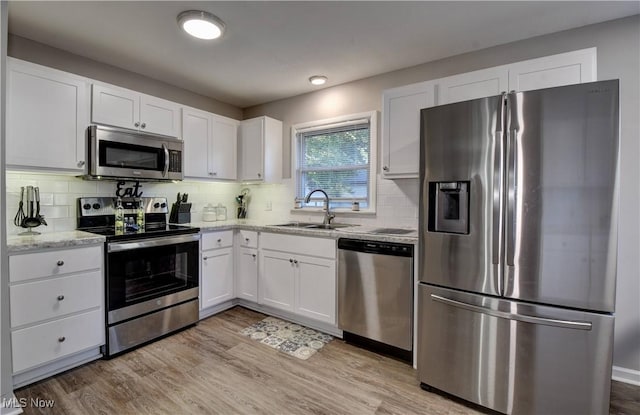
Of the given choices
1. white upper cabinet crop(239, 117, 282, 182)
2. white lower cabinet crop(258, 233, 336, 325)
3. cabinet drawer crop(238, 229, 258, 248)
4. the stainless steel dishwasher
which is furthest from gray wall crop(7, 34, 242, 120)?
the stainless steel dishwasher

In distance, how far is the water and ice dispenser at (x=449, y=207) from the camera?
6.18 ft

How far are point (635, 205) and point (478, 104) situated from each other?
1414 millimetres

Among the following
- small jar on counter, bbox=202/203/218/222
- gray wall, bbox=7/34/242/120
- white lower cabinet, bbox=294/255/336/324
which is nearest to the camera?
gray wall, bbox=7/34/242/120

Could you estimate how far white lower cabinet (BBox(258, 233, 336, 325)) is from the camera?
2.71m

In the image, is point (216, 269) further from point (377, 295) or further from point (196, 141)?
point (377, 295)

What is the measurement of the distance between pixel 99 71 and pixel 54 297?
6.80 ft

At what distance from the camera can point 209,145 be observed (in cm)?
350

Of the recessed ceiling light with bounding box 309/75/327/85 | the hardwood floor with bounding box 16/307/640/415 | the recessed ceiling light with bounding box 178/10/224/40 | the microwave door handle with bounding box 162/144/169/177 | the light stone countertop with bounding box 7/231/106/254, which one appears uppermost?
the recessed ceiling light with bounding box 309/75/327/85

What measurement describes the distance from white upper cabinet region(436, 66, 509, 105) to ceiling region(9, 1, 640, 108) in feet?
1.23

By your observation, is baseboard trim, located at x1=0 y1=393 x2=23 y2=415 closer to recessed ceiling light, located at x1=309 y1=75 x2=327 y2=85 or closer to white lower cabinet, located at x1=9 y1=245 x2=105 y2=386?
white lower cabinet, located at x1=9 y1=245 x2=105 y2=386

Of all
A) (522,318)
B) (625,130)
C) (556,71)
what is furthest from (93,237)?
(625,130)

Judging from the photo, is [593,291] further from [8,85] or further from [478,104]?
[8,85]

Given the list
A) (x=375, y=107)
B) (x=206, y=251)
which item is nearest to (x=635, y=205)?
(x=375, y=107)

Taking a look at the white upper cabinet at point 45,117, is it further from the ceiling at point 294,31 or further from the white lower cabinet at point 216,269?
the white lower cabinet at point 216,269
